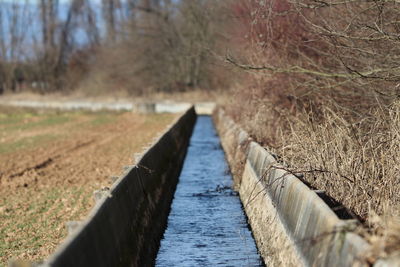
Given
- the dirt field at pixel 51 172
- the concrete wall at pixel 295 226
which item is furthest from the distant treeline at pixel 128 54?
the concrete wall at pixel 295 226

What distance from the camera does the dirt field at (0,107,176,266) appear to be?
10039mm

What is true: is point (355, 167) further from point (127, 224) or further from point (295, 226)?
point (127, 224)

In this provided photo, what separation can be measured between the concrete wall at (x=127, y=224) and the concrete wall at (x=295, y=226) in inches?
62.6

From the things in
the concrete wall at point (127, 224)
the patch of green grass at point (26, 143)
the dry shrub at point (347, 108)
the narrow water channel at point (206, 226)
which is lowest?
the patch of green grass at point (26, 143)

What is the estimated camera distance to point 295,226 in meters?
7.60

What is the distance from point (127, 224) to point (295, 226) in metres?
1.94

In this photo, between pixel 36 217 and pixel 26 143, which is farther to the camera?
pixel 26 143

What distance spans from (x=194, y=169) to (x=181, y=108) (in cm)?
2834

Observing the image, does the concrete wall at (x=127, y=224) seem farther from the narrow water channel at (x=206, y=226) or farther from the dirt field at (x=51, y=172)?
the dirt field at (x=51, y=172)

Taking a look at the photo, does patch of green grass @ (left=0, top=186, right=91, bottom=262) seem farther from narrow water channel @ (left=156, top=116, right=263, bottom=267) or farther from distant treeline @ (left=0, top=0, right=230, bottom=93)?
distant treeline @ (left=0, top=0, right=230, bottom=93)

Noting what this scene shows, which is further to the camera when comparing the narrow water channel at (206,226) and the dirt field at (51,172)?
the dirt field at (51,172)

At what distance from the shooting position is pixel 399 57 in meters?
10.2

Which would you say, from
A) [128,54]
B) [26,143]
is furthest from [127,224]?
[128,54]

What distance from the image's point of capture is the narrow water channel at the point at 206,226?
957 centimetres
